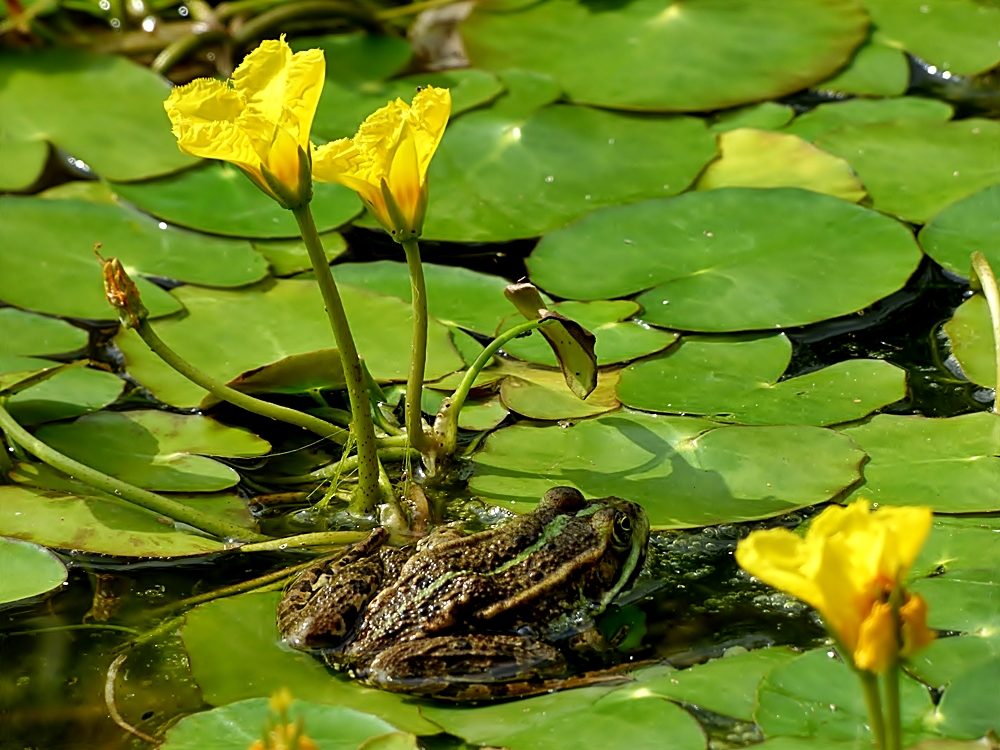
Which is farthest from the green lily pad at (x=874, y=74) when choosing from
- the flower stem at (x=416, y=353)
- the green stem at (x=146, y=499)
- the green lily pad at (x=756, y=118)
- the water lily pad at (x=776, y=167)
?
the green stem at (x=146, y=499)

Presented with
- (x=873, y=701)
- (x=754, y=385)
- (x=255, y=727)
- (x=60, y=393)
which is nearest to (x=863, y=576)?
(x=873, y=701)

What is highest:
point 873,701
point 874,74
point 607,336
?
point 873,701

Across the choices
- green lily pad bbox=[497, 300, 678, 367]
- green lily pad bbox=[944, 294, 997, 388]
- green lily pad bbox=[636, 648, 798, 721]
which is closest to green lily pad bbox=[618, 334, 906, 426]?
green lily pad bbox=[497, 300, 678, 367]

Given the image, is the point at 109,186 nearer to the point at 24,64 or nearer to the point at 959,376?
the point at 24,64

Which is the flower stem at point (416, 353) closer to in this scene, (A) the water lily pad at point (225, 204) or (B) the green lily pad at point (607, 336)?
(B) the green lily pad at point (607, 336)

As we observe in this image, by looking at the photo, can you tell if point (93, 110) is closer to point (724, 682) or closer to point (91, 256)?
point (91, 256)

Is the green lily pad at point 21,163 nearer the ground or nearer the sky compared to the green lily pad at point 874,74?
nearer the ground

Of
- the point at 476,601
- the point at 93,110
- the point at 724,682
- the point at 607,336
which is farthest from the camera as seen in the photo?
the point at 93,110
